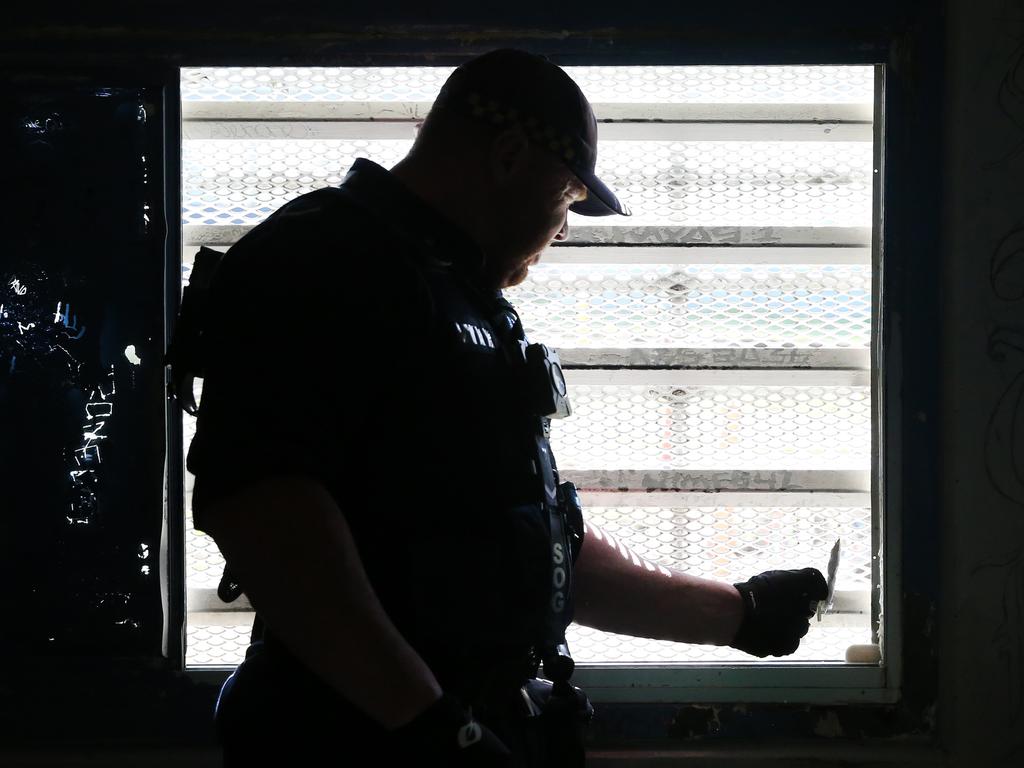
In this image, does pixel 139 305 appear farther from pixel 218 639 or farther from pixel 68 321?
pixel 218 639

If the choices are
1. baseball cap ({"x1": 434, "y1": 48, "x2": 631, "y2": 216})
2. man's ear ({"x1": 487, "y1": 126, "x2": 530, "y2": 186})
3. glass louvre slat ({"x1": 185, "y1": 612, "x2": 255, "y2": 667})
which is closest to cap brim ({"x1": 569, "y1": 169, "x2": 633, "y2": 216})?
baseball cap ({"x1": 434, "y1": 48, "x2": 631, "y2": 216})

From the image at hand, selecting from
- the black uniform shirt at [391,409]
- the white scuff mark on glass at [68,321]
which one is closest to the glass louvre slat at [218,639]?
Answer: the white scuff mark on glass at [68,321]

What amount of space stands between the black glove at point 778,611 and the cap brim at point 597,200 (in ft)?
2.89

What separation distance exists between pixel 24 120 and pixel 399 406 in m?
1.71

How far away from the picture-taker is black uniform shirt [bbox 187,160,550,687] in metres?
1.02

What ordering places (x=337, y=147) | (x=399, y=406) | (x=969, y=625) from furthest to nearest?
(x=337, y=147) → (x=969, y=625) → (x=399, y=406)

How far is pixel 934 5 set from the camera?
2.14m

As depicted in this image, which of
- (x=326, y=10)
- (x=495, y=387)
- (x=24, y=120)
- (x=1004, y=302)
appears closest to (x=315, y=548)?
(x=495, y=387)

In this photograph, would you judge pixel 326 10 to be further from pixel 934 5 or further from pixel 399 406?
pixel 934 5

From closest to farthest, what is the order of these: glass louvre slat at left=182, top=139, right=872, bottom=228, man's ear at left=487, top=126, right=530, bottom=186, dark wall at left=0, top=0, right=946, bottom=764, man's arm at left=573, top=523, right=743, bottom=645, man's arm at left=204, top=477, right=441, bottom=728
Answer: man's arm at left=204, top=477, right=441, bottom=728
man's ear at left=487, top=126, right=530, bottom=186
man's arm at left=573, top=523, right=743, bottom=645
dark wall at left=0, top=0, right=946, bottom=764
glass louvre slat at left=182, top=139, right=872, bottom=228

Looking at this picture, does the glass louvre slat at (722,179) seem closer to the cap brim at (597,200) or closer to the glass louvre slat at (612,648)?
the cap brim at (597,200)

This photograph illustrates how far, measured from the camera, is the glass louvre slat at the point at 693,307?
226 cm

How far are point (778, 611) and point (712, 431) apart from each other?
649 millimetres

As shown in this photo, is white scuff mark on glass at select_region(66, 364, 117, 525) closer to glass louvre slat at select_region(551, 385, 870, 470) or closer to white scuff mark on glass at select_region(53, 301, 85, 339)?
white scuff mark on glass at select_region(53, 301, 85, 339)
